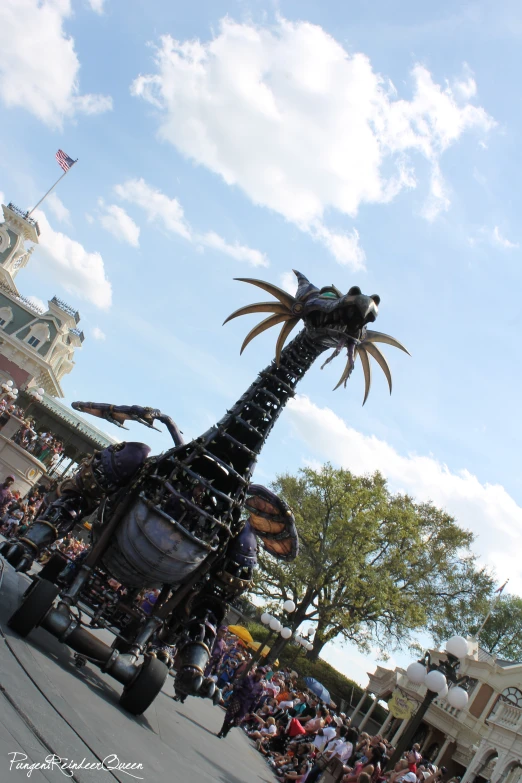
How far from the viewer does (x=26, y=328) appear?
3903 cm

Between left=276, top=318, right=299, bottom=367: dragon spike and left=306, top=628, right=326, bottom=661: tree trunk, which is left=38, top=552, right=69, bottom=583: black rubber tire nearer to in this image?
left=276, top=318, right=299, bottom=367: dragon spike

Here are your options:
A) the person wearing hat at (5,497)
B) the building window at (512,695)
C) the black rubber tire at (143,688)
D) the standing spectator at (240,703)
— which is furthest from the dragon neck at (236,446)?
the building window at (512,695)

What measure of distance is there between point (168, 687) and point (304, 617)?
17.7 m

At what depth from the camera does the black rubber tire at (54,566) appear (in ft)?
24.1

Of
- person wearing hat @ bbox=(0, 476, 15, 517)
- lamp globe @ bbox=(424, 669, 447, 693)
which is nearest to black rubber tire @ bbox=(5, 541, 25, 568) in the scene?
lamp globe @ bbox=(424, 669, 447, 693)

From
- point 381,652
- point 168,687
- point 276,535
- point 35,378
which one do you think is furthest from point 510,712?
point 35,378

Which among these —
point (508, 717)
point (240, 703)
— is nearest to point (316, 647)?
point (508, 717)

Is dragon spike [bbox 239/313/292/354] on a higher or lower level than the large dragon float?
higher

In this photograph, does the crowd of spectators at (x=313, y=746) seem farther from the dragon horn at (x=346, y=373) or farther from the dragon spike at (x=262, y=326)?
the dragon spike at (x=262, y=326)

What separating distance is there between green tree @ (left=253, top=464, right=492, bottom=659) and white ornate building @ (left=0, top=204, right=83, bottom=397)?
19.6 metres

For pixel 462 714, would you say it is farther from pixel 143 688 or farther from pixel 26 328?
pixel 26 328

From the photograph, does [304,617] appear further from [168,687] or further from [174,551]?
[174,551]

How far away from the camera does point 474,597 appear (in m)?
29.0

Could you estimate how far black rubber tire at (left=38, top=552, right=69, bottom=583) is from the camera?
735 cm
